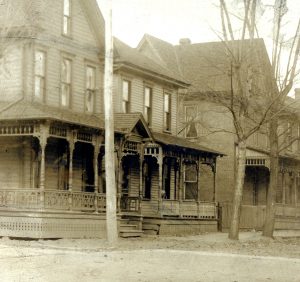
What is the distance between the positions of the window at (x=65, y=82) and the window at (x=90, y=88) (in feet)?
4.44

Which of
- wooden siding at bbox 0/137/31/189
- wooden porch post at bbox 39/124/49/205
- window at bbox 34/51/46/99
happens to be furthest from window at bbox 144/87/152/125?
wooden porch post at bbox 39/124/49/205

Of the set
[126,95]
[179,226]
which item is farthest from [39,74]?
[179,226]

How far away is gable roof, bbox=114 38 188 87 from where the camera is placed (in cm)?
3062

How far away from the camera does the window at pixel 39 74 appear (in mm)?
26172

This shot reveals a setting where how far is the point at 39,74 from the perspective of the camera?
26359mm

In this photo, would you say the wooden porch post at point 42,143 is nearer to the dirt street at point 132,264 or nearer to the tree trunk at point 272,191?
the dirt street at point 132,264

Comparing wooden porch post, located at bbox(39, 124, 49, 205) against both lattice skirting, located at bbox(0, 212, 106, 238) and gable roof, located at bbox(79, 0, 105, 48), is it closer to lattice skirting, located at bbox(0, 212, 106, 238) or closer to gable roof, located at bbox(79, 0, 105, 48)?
lattice skirting, located at bbox(0, 212, 106, 238)

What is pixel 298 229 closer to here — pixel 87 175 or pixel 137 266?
pixel 87 175

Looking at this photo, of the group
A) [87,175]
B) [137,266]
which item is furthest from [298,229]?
[137,266]

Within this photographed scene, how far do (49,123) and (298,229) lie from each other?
22.1 m

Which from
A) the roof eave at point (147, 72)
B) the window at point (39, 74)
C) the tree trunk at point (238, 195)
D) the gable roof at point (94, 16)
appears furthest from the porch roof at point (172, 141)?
the window at point (39, 74)

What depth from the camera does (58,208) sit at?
2347 cm

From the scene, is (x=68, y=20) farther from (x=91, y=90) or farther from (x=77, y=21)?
(x=91, y=90)

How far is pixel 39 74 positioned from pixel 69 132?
11.0 feet
